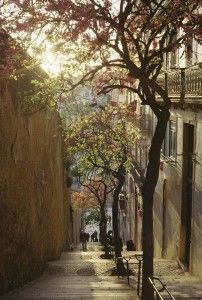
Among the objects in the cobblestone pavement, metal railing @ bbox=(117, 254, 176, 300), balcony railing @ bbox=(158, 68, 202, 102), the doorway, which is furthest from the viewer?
the doorway

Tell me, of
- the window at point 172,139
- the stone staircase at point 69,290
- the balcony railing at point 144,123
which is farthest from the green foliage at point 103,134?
the stone staircase at point 69,290

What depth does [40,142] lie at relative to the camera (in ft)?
71.2

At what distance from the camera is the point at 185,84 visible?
16609 mm

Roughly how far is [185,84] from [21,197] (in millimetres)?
6836

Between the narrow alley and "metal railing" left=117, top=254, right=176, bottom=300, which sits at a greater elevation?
"metal railing" left=117, top=254, right=176, bottom=300

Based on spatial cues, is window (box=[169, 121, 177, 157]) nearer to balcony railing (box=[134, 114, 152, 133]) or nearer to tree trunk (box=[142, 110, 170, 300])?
balcony railing (box=[134, 114, 152, 133])

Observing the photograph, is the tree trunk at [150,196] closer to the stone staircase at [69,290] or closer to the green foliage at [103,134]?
the stone staircase at [69,290]

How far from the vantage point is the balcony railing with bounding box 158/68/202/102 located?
15.0 meters

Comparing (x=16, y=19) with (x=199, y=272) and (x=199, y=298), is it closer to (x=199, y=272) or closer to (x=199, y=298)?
(x=199, y=298)

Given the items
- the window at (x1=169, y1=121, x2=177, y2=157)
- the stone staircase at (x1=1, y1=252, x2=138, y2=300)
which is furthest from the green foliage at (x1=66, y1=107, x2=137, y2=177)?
the stone staircase at (x1=1, y1=252, x2=138, y2=300)

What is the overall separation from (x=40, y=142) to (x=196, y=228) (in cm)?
882

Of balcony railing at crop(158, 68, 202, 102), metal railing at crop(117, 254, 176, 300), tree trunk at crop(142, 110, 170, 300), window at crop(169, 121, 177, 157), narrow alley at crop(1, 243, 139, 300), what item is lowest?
narrow alley at crop(1, 243, 139, 300)

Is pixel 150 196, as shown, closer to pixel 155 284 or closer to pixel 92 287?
pixel 155 284

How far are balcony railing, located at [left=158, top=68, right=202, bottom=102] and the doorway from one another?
1.62m
